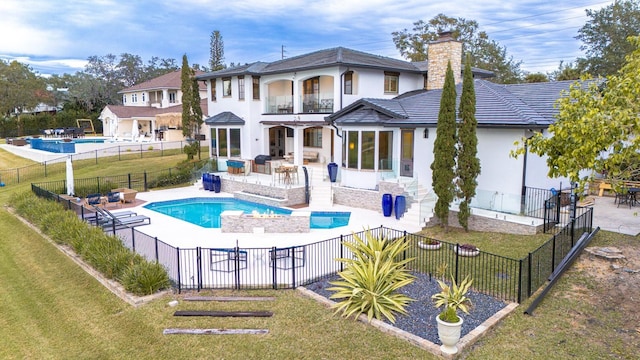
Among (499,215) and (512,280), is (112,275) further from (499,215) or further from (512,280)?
(499,215)

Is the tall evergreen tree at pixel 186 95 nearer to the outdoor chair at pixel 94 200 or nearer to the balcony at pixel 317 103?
the balcony at pixel 317 103

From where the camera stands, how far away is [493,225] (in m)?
15.3

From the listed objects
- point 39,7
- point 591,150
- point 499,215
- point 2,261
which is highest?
point 39,7

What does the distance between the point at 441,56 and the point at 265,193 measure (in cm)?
1176

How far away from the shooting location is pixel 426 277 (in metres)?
11.1

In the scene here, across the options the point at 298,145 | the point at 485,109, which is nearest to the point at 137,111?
the point at 298,145

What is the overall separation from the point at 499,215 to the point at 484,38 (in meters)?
40.9

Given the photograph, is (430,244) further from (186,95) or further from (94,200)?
(186,95)

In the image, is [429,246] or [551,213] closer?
[429,246]

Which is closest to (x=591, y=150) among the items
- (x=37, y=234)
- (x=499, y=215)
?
(x=499, y=215)

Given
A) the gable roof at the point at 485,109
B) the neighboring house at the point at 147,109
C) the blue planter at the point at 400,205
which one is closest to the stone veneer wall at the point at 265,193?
the gable roof at the point at 485,109

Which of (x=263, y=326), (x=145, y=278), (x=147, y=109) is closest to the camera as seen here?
(x=263, y=326)

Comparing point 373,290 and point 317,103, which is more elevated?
point 317,103

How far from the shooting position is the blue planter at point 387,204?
18281 millimetres
